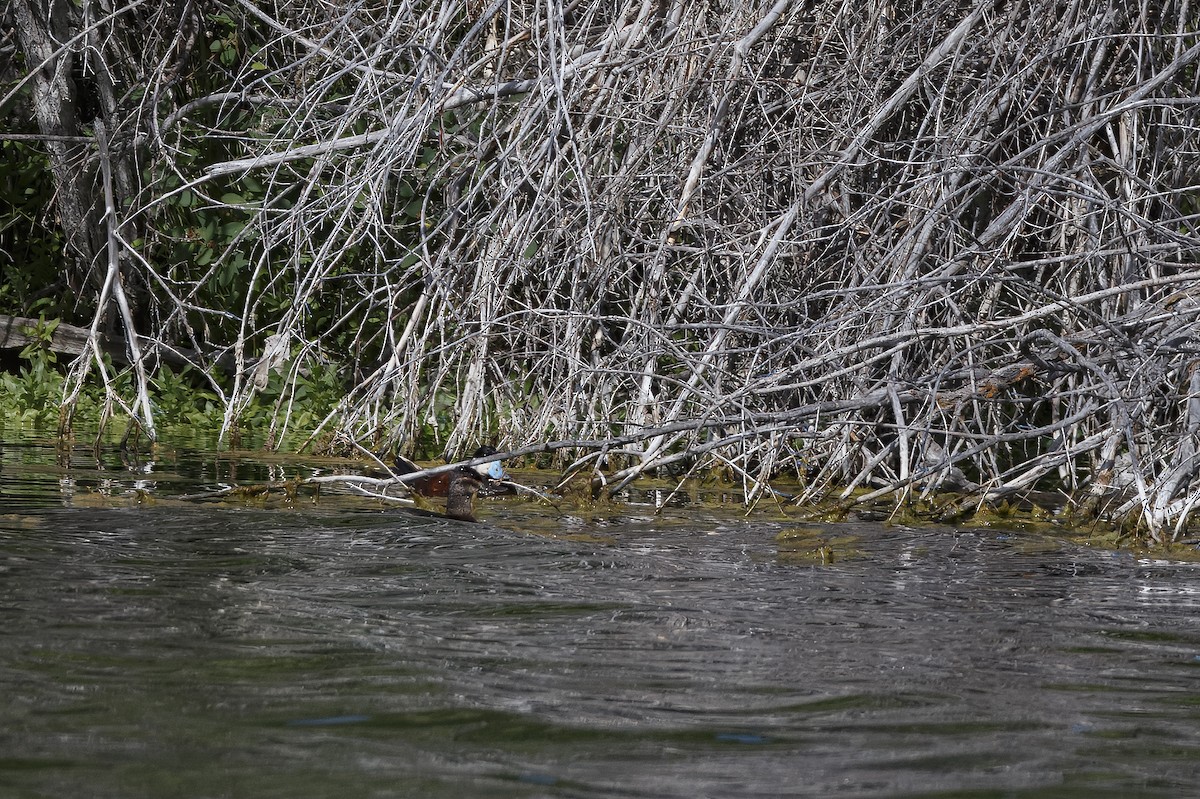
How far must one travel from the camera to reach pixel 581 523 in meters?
5.87

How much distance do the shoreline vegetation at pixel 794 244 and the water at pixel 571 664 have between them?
101 cm

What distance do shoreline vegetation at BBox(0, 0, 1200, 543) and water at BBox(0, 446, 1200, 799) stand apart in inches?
39.9

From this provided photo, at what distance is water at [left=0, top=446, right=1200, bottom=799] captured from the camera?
2.71 metres

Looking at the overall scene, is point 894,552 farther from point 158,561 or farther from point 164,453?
point 164,453

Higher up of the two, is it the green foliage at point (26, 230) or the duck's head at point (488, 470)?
the green foliage at point (26, 230)

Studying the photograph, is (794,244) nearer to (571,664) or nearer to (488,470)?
(488,470)

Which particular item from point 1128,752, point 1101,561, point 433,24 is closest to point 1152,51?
point 1101,561

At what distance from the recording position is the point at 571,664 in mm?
3461

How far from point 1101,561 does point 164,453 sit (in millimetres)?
5032

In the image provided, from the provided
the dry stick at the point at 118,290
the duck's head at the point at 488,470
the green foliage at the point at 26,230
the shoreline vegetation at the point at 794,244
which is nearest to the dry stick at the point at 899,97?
the shoreline vegetation at the point at 794,244

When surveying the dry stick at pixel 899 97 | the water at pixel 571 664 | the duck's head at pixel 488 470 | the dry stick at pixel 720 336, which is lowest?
the water at pixel 571 664

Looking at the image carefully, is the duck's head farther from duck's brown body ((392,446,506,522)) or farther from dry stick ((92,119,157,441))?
dry stick ((92,119,157,441))

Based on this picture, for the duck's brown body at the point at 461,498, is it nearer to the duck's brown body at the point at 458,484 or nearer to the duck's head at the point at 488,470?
the duck's brown body at the point at 458,484

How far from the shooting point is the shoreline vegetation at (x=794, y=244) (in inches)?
244
